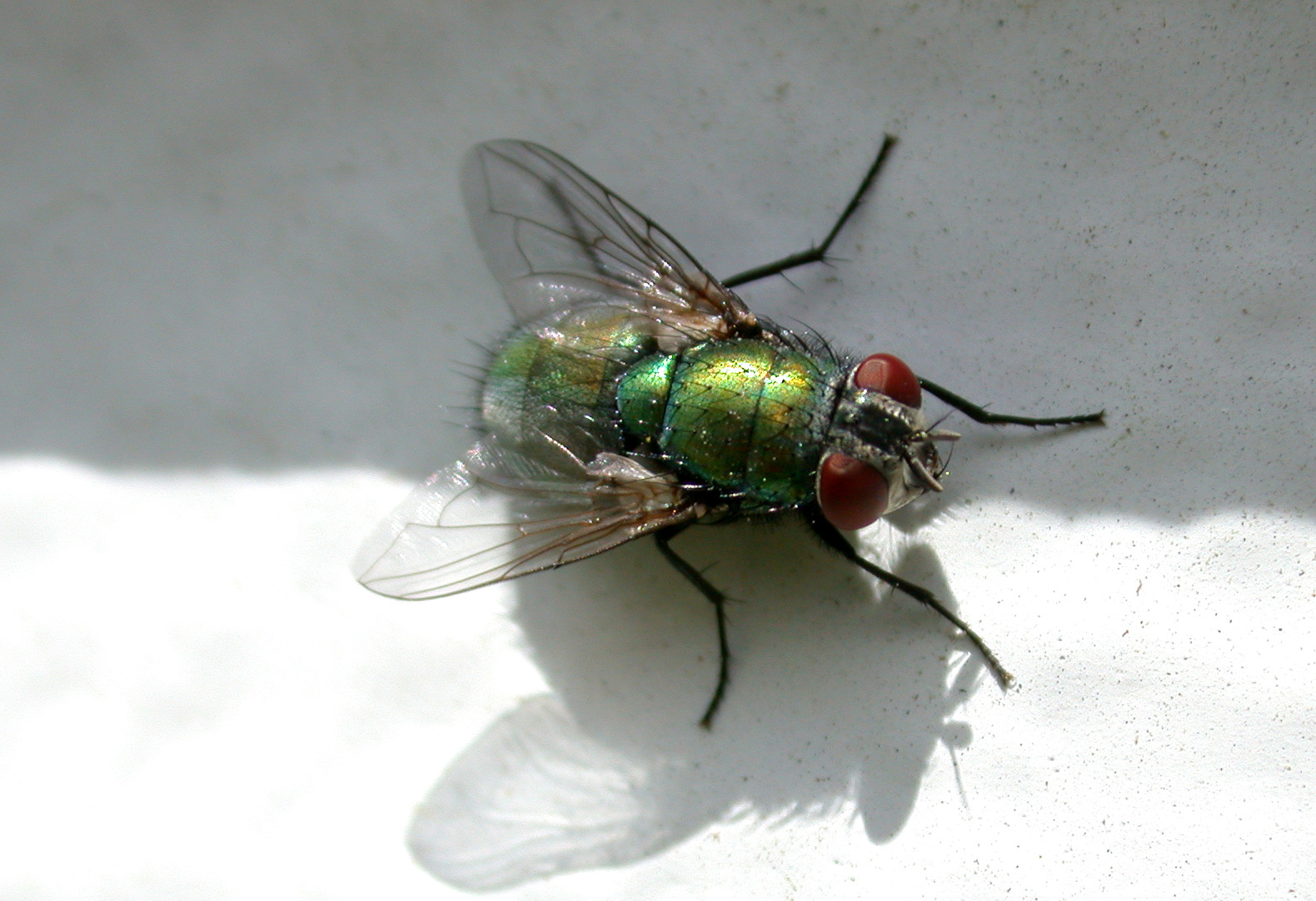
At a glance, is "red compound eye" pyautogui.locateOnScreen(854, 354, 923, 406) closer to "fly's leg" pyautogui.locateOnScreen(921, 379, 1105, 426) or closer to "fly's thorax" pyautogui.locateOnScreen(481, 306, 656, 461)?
"fly's leg" pyautogui.locateOnScreen(921, 379, 1105, 426)

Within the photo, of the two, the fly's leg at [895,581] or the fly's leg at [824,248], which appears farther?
the fly's leg at [824,248]

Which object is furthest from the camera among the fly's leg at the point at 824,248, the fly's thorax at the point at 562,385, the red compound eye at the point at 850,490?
the fly's leg at the point at 824,248

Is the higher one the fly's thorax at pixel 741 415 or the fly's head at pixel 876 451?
the fly's thorax at pixel 741 415

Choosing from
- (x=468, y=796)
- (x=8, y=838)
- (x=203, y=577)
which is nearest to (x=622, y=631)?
(x=468, y=796)

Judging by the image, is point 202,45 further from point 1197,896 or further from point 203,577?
point 1197,896

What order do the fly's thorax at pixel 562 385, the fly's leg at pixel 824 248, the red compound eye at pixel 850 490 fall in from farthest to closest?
the fly's leg at pixel 824 248
the fly's thorax at pixel 562 385
the red compound eye at pixel 850 490

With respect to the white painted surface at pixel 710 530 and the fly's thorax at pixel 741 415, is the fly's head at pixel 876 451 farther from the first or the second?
the white painted surface at pixel 710 530

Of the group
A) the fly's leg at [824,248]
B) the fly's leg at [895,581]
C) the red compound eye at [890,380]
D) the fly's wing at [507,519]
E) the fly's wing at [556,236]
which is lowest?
the fly's leg at [895,581]

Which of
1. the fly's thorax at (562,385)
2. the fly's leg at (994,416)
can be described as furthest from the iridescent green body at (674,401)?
the fly's leg at (994,416)

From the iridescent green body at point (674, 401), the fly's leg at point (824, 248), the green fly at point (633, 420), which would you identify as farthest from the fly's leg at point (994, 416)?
the fly's leg at point (824, 248)
